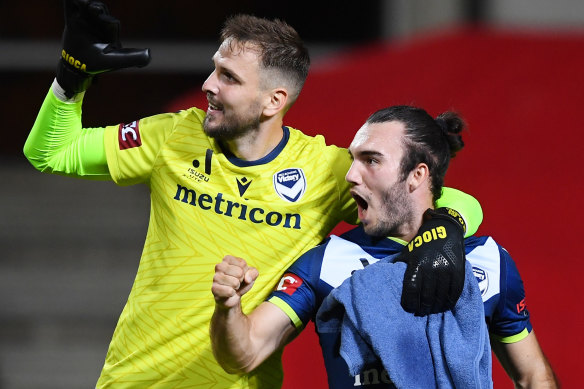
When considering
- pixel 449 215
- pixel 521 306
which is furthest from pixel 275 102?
pixel 521 306

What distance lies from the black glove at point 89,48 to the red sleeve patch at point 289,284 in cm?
57

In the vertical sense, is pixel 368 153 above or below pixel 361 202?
above

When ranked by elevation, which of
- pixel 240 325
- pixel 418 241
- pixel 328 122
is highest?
pixel 328 122

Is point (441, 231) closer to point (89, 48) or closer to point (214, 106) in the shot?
point (214, 106)

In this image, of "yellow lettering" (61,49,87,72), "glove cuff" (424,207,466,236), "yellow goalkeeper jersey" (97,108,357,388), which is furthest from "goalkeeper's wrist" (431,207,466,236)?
"yellow lettering" (61,49,87,72)

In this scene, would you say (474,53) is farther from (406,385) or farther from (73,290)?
(406,385)

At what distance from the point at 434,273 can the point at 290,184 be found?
0.43m

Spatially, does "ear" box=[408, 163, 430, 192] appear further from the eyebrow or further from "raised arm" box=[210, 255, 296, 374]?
"raised arm" box=[210, 255, 296, 374]

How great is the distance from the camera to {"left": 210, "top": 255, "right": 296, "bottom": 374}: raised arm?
1763 millimetres

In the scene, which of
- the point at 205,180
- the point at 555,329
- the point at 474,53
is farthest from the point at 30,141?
the point at 474,53

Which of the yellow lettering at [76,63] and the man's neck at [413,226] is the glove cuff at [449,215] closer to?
the man's neck at [413,226]

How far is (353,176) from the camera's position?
6.81 feet

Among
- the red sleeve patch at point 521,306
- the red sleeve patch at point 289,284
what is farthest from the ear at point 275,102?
the red sleeve patch at point 521,306

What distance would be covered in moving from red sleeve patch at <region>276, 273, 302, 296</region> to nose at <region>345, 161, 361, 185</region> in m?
0.23
